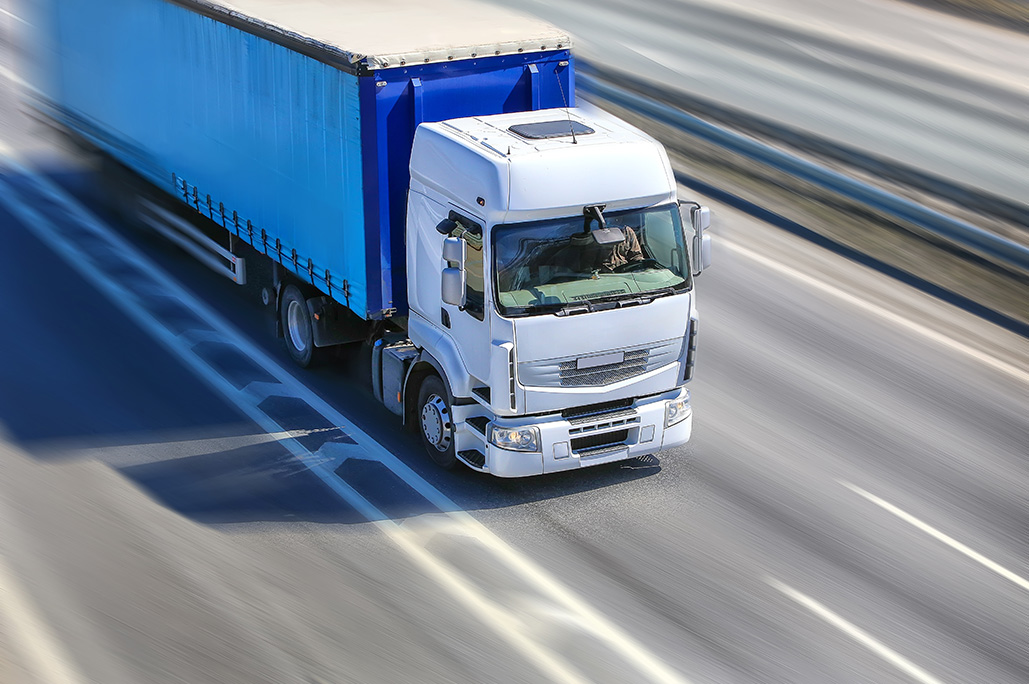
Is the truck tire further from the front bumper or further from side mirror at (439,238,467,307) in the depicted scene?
side mirror at (439,238,467,307)

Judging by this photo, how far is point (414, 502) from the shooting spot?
11508 millimetres

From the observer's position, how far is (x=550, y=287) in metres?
10.9

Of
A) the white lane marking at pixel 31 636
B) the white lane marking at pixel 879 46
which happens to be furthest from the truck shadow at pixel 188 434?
the white lane marking at pixel 879 46

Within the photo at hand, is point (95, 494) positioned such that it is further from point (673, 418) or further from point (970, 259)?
point (970, 259)

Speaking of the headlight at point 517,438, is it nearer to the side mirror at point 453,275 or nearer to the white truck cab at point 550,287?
the white truck cab at point 550,287

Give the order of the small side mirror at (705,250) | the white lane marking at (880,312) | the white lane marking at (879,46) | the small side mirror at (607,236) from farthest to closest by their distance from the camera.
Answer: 1. the white lane marking at (879,46)
2. the white lane marking at (880,312)
3. the small side mirror at (705,250)
4. the small side mirror at (607,236)

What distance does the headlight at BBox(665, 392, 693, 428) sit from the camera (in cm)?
1173

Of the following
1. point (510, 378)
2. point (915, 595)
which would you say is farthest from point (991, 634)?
point (510, 378)

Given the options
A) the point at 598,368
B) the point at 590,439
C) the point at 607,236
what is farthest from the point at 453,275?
the point at 590,439

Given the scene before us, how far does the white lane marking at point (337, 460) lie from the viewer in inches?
376

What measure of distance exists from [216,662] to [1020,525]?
7253 millimetres

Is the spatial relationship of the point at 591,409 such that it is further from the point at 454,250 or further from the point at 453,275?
the point at 454,250

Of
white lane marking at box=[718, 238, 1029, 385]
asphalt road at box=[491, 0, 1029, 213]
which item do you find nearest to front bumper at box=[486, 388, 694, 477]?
white lane marking at box=[718, 238, 1029, 385]

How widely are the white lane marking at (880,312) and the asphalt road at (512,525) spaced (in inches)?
3.3
